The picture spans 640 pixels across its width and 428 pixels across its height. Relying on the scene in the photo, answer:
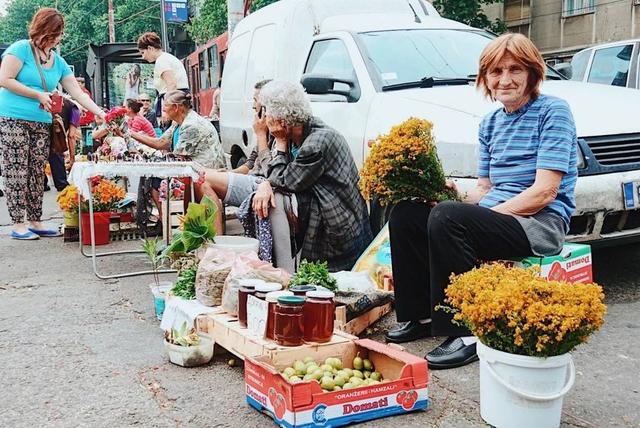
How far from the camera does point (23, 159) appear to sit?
6879 millimetres

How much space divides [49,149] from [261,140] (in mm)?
3055

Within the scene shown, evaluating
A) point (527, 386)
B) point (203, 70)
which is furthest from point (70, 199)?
point (203, 70)

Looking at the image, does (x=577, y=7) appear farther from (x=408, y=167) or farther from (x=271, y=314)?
(x=271, y=314)

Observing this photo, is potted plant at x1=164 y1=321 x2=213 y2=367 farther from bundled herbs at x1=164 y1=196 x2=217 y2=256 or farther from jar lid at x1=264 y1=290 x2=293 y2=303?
bundled herbs at x1=164 y1=196 x2=217 y2=256

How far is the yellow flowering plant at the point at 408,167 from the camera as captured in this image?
347 cm

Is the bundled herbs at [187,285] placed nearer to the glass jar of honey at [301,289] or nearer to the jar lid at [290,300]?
the glass jar of honey at [301,289]

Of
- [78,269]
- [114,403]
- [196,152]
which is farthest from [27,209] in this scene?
[114,403]

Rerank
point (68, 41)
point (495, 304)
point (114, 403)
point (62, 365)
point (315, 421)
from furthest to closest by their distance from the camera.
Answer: point (68, 41), point (62, 365), point (114, 403), point (315, 421), point (495, 304)

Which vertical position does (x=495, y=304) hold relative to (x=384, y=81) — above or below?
below

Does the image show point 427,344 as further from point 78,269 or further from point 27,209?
point 27,209

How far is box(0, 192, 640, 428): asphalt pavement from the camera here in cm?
291

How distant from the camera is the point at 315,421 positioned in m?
2.65

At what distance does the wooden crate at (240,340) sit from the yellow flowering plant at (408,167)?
2.58 ft

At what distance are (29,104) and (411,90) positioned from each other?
396 centimetres
